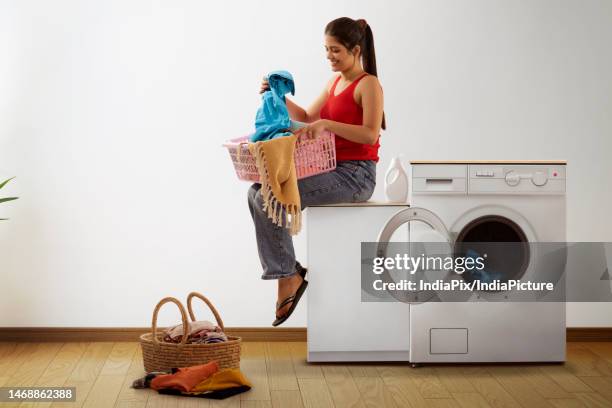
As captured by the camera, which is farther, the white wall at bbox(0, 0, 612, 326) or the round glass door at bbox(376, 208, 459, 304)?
the white wall at bbox(0, 0, 612, 326)

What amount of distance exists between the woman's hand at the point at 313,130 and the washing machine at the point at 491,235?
418mm

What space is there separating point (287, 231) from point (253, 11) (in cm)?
118

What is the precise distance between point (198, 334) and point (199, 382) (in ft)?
1.10

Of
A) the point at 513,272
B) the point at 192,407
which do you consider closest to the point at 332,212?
the point at 513,272

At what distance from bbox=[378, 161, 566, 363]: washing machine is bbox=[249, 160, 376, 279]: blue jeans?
23 cm

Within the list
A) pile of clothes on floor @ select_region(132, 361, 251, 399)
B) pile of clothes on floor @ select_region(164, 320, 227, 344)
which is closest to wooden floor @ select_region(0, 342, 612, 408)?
pile of clothes on floor @ select_region(132, 361, 251, 399)

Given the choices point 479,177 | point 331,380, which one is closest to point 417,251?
point 479,177

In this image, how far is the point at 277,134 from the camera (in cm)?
337

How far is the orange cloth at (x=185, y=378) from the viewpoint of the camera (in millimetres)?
3102

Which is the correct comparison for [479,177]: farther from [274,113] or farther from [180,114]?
[180,114]

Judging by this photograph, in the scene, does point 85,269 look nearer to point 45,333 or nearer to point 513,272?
point 45,333

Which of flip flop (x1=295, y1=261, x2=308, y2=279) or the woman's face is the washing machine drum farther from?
the woman's face

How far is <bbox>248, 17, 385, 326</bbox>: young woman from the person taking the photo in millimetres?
3486

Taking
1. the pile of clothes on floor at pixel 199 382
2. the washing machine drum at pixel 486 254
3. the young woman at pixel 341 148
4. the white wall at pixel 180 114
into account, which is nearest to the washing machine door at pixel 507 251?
the washing machine drum at pixel 486 254
